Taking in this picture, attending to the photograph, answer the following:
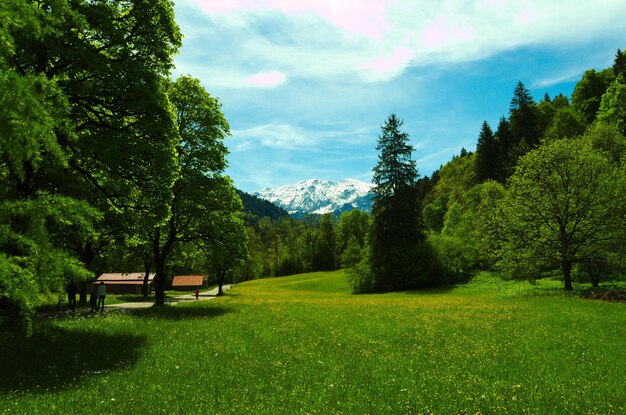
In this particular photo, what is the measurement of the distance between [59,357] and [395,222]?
52553mm

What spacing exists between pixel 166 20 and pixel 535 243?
38079 millimetres

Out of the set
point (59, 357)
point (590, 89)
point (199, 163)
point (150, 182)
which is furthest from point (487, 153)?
point (59, 357)

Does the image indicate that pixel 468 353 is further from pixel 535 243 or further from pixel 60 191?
pixel 535 243

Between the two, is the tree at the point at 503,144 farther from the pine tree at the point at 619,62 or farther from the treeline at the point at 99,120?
the treeline at the point at 99,120

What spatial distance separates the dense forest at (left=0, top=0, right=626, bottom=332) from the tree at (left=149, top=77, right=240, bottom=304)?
91mm

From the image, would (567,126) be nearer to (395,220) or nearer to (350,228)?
(395,220)

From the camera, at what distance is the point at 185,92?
3005 centimetres

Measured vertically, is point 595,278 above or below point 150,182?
below

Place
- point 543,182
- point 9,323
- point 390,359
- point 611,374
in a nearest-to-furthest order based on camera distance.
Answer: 1. point 611,374
2. point 390,359
3. point 9,323
4. point 543,182

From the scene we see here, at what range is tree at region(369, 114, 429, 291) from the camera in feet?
196

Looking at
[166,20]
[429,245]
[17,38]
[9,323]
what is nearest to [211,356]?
[9,323]

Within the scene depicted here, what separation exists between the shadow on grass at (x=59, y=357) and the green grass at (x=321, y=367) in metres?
0.05

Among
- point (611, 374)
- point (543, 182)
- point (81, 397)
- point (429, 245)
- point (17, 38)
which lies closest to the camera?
point (81, 397)

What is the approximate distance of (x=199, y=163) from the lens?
30.0 meters
